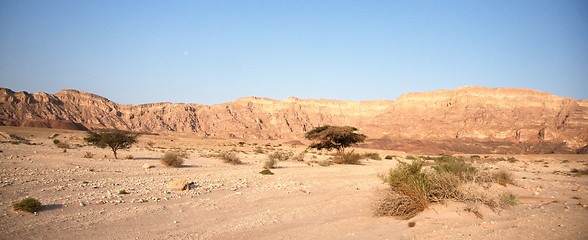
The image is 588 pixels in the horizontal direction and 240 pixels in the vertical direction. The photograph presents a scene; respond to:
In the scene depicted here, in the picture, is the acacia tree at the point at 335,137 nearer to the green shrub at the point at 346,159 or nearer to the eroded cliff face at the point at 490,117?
the green shrub at the point at 346,159

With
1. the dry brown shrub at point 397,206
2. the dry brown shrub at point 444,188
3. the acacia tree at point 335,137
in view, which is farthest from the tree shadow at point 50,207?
the acacia tree at point 335,137

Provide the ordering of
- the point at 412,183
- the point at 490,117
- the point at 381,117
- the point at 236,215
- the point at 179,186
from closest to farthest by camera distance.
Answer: the point at 412,183
the point at 236,215
the point at 179,186
the point at 490,117
the point at 381,117

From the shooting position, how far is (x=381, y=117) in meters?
120

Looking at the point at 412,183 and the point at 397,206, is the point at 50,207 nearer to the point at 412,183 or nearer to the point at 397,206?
the point at 397,206

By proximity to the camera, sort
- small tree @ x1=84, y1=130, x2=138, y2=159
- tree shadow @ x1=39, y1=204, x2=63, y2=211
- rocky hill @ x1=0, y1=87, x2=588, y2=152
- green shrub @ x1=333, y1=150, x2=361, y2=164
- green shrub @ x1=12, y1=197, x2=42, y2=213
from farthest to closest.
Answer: rocky hill @ x1=0, y1=87, x2=588, y2=152 < green shrub @ x1=333, y1=150, x2=361, y2=164 < small tree @ x1=84, y1=130, x2=138, y2=159 < tree shadow @ x1=39, y1=204, x2=63, y2=211 < green shrub @ x1=12, y1=197, x2=42, y2=213

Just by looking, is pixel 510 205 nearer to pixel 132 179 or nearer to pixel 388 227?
pixel 388 227

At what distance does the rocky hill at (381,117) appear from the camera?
273 feet

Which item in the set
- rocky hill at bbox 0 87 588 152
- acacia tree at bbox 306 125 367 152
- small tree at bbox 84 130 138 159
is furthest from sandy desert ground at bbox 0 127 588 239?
rocky hill at bbox 0 87 588 152

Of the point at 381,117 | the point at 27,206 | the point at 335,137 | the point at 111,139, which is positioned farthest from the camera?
the point at 381,117

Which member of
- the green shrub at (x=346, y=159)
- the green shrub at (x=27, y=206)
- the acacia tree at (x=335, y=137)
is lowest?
the green shrub at (x=346, y=159)

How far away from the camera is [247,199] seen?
12219mm

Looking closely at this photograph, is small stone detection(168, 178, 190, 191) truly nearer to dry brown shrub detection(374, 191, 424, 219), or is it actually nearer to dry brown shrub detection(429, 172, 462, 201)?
dry brown shrub detection(374, 191, 424, 219)

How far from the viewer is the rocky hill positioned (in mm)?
83125

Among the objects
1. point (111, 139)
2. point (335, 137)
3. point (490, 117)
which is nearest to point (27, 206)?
point (111, 139)
